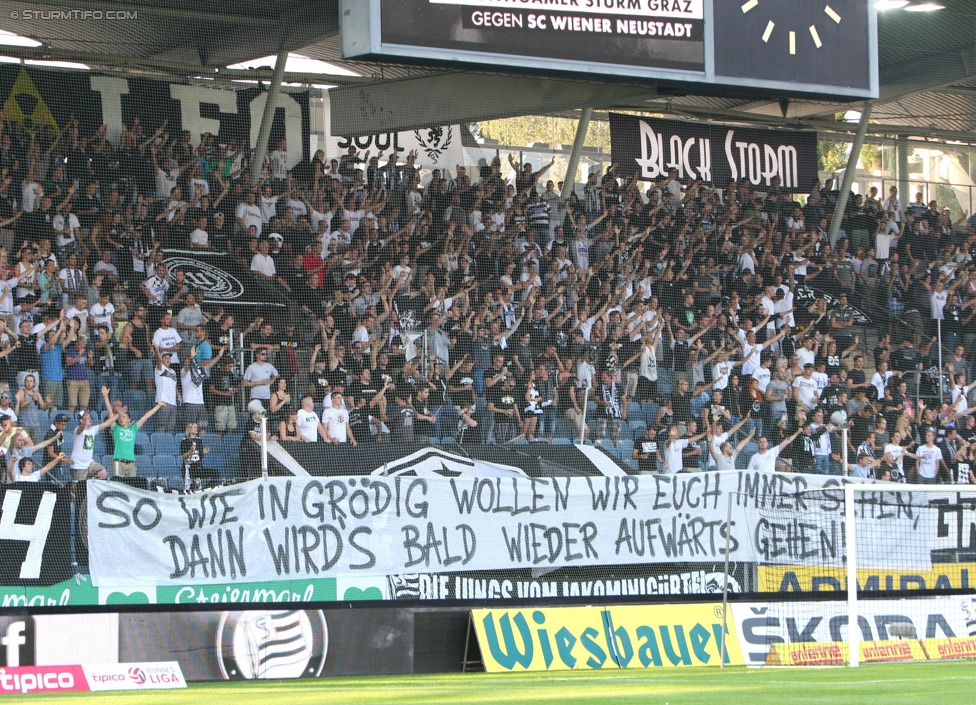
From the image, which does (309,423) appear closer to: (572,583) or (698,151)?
(572,583)

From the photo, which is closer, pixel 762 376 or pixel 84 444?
pixel 84 444

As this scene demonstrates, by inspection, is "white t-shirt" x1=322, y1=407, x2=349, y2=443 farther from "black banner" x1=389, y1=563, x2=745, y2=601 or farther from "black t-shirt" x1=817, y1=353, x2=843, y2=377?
"black t-shirt" x1=817, y1=353, x2=843, y2=377

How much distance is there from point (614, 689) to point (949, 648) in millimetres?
5477

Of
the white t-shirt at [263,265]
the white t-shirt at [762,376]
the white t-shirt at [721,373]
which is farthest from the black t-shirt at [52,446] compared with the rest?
the white t-shirt at [762,376]

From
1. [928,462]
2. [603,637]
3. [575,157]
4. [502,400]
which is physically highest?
[575,157]

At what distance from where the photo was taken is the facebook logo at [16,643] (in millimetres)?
12016

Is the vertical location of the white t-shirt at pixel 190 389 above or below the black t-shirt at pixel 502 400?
above

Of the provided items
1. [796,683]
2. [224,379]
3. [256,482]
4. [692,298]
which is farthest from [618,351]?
[796,683]

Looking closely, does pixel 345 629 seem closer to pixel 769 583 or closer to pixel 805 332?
pixel 769 583

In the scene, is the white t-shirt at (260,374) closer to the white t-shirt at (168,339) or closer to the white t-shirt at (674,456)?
the white t-shirt at (168,339)

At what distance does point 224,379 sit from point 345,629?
462cm

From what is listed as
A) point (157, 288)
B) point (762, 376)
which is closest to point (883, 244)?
point (762, 376)

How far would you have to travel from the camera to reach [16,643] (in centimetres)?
1207

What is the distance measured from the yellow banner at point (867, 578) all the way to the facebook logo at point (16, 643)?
301 inches
